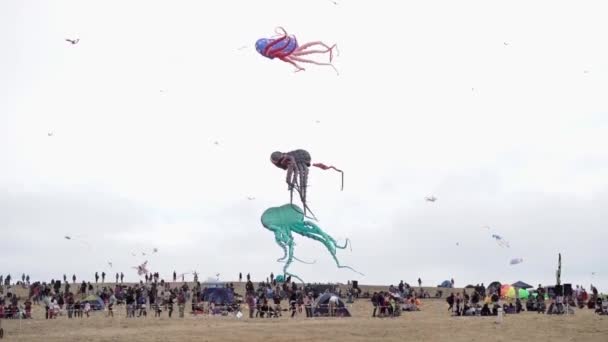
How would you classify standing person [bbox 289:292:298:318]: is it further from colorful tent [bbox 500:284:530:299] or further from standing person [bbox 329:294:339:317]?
colorful tent [bbox 500:284:530:299]

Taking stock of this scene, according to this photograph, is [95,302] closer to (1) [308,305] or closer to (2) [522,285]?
(1) [308,305]

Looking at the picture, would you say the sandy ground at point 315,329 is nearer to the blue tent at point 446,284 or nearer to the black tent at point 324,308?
the black tent at point 324,308

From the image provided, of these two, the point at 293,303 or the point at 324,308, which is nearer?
the point at 324,308

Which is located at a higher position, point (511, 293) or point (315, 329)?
point (511, 293)

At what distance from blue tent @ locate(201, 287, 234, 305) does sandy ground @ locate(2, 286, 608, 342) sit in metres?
Answer: 3.76

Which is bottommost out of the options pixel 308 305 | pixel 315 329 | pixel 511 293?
pixel 315 329

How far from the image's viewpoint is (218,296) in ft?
139

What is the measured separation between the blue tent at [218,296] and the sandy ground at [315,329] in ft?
12.3

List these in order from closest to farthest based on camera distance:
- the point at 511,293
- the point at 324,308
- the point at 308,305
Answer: the point at 324,308
the point at 308,305
the point at 511,293

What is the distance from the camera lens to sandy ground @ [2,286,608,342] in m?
28.7

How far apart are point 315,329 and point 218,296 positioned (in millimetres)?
12240

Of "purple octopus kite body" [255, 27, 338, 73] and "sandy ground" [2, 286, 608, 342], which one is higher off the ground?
"purple octopus kite body" [255, 27, 338, 73]

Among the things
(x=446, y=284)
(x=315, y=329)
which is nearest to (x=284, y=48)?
(x=315, y=329)

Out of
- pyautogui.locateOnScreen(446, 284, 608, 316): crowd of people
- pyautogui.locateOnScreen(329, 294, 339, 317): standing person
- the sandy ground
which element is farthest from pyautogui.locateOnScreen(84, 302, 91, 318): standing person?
pyautogui.locateOnScreen(446, 284, 608, 316): crowd of people
